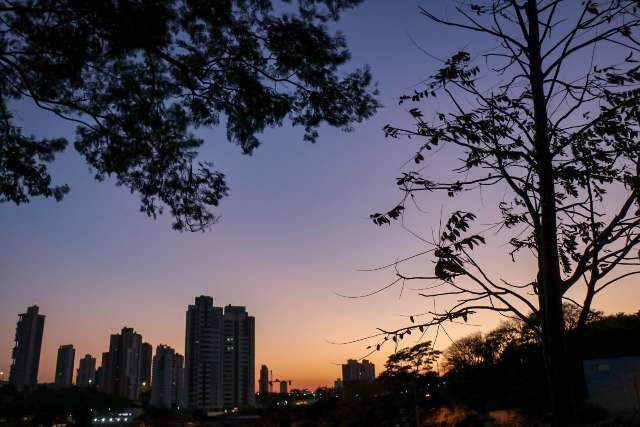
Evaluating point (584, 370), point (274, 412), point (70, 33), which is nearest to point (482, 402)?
point (584, 370)

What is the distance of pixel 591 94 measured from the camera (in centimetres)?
371

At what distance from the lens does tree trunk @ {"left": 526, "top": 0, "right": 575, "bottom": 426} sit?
3.21 metres

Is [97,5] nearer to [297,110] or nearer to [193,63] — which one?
[193,63]

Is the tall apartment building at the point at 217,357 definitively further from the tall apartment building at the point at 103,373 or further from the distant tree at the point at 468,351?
the distant tree at the point at 468,351

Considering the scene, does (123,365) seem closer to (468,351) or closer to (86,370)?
(86,370)

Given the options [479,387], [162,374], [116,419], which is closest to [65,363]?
[162,374]

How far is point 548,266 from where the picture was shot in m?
3.37

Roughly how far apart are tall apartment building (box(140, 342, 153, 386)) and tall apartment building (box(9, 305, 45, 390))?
118 ft

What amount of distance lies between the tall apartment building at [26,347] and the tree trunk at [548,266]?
5096 inches

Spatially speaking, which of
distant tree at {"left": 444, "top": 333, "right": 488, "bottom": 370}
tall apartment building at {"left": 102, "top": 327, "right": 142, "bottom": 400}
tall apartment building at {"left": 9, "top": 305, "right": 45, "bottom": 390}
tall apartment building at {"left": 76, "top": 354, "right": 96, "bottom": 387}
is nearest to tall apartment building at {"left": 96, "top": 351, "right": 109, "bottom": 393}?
tall apartment building at {"left": 102, "top": 327, "right": 142, "bottom": 400}

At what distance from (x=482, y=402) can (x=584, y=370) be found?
5.95m

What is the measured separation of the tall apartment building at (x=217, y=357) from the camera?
4112 inches

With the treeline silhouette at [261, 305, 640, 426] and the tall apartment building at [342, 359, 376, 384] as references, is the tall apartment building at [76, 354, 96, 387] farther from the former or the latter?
the treeline silhouette at [261, 305, 640, 426]

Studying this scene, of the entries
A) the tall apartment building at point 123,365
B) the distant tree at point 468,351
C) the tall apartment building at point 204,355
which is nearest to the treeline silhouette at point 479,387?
the distant tree at point 468,351
